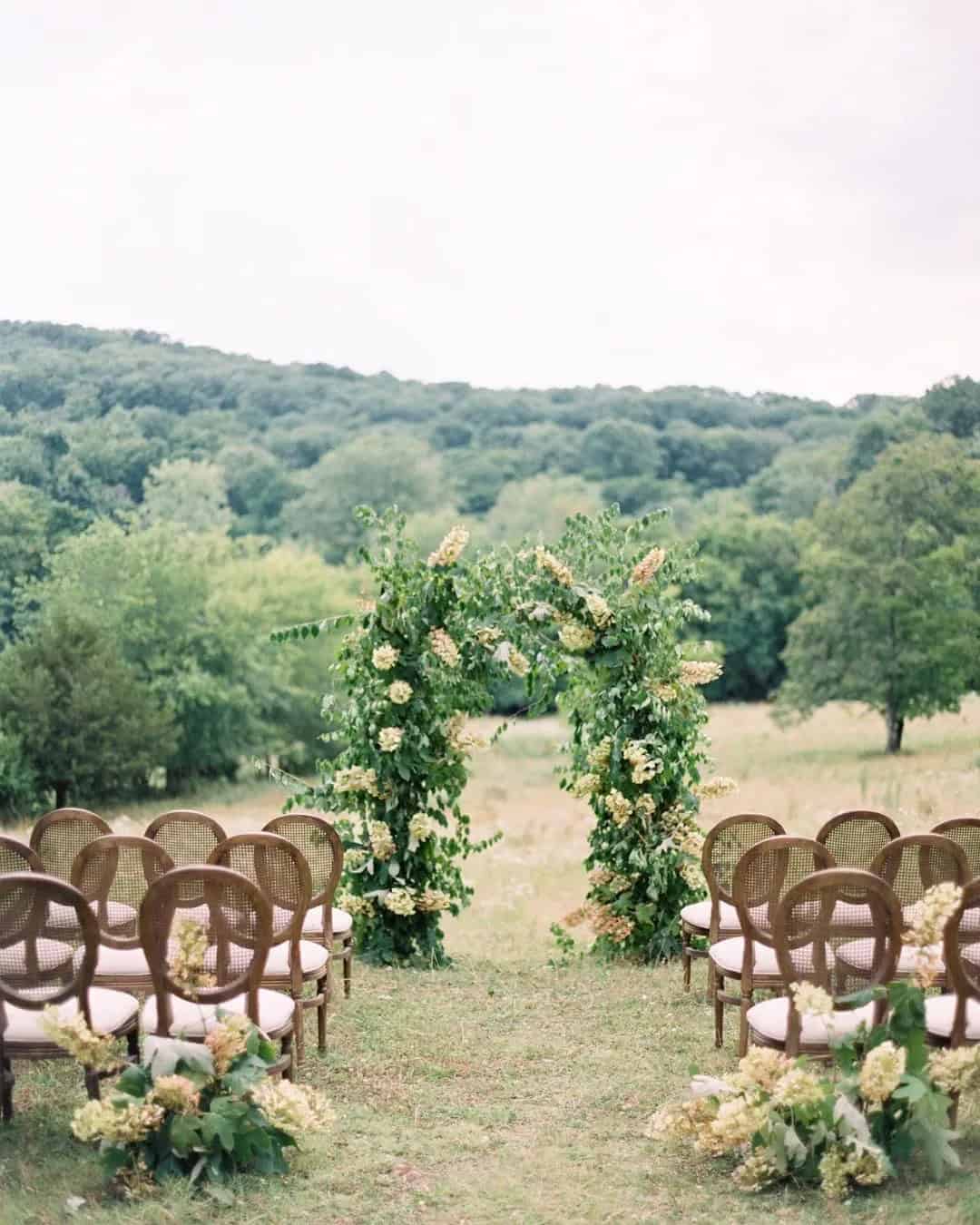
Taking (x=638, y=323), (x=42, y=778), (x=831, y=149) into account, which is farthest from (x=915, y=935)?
(x=638, y=323)

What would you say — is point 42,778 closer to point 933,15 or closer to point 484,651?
point 484,651

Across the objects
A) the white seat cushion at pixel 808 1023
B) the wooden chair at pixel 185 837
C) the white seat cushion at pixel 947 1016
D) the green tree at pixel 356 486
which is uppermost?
the green tree at pixel 356 486

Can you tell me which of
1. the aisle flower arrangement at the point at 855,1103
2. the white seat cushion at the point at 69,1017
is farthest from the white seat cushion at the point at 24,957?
the aisle flower arrangement at the point at 855,1103

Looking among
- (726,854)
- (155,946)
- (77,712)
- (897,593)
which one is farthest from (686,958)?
(897,593)

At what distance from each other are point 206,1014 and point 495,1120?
45.6 inches

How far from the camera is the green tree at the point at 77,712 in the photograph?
17.6 metres

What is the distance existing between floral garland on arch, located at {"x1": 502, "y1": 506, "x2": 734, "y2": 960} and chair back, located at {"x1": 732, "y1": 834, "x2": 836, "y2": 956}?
2.19m

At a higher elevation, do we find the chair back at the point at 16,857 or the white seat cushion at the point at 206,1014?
the chair back at the point at 16,857

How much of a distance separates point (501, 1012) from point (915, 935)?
3.04m

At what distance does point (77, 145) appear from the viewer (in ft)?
56.3

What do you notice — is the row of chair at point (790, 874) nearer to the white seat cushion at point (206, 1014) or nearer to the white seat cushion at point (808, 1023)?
the white seat cushion at point (808, 1023)

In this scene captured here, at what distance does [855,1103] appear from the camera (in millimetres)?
3994

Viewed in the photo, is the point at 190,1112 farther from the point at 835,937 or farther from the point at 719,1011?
the point at 719,1011

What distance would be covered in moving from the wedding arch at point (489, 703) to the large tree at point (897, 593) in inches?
390
